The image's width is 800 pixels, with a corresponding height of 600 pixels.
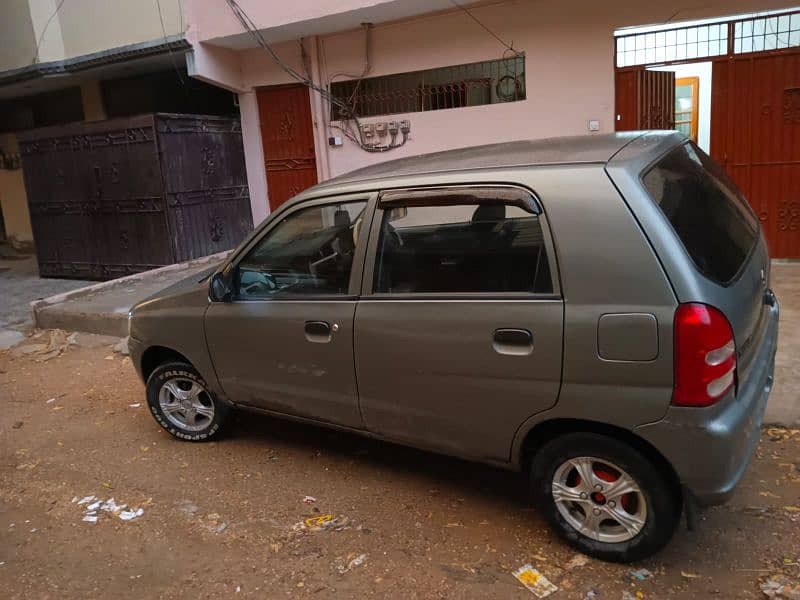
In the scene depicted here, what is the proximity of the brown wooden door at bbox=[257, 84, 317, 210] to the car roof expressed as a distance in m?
6.55

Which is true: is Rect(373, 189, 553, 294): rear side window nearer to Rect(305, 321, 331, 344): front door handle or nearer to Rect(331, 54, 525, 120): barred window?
Rect(305, 321, 331, 344): front door handle

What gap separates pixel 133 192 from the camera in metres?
9.99

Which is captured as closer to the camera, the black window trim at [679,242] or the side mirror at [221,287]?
the black window trim at [679,242]

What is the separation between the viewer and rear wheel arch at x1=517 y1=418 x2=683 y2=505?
2723 mm

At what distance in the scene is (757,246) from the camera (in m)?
3.27

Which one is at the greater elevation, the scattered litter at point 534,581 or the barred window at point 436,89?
the barred window at point 436,89

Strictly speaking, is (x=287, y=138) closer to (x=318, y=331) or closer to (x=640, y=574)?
(x=318, y=331)

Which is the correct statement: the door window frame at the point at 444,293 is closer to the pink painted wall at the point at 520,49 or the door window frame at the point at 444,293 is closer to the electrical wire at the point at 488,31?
the pink painted wall at the point at 520,49

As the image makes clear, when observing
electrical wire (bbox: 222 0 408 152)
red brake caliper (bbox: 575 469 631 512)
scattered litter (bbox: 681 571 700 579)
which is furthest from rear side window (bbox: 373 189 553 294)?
electrical wire (bbox: 222 0 408 152)

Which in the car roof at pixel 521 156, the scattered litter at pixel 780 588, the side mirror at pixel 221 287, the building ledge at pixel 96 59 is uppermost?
the building ledge at pixel 96 59

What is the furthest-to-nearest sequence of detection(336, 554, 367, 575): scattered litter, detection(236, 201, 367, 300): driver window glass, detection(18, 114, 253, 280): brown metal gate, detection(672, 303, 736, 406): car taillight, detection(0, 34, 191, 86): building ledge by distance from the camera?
detection(18, 114, 253, 280): brown metal gate → detection(0, 34, 191, 86): building ledge → detection(236, 201, 367, 300): driver window glass → detection(336, 554, 367, 575): scattered litter → detection(672, 303, 736, 406): car taillight

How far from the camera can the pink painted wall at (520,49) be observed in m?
7.66

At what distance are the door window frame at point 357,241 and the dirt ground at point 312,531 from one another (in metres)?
1.13

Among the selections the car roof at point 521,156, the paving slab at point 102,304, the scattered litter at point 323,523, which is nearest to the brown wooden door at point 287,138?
the paving slab at point 102,304
